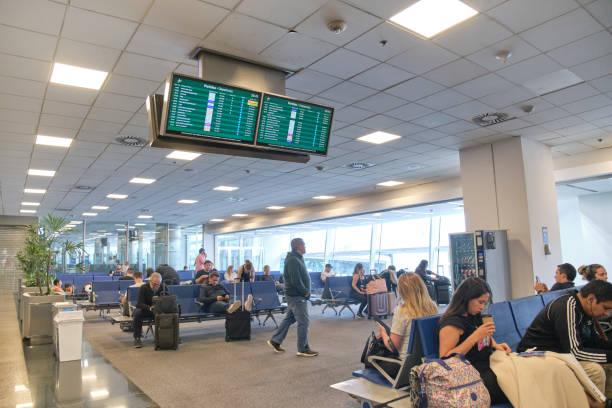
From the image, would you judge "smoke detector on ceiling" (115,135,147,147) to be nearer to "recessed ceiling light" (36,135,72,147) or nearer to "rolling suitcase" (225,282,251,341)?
"recessed ceiling light" (36,135,72,147)

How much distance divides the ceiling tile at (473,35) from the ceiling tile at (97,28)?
9.76ft

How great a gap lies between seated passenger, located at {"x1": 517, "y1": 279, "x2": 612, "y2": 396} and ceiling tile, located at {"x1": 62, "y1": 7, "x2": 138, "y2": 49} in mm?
4247

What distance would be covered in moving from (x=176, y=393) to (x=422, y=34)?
175 inches

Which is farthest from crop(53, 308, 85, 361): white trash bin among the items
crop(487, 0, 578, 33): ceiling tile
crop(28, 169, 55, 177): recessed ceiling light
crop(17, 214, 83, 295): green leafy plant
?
crop(487, 0, 578, 33): ceiling tile

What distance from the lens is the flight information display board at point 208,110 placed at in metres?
3.94

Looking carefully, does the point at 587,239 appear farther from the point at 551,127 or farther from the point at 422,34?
the point at 422,34

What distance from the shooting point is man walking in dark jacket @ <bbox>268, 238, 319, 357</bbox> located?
615 cm

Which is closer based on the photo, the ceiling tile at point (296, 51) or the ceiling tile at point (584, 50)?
the ceiling tile at point (296, 51)

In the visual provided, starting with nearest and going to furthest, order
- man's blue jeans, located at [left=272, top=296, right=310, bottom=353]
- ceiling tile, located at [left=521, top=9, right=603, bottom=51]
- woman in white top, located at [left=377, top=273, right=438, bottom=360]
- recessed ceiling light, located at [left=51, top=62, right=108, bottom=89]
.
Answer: woman in white top, located at [left=377, top=273, right=438, bottom=360]
ceiling tile, located at [left=521, top=9, right=603, bottom=51]
recessed ceiling light, located at [left=51, top=62, right=108, bottom=89]
man's blue jeans, located at [left=272, top=296, right=310, bottom=353]

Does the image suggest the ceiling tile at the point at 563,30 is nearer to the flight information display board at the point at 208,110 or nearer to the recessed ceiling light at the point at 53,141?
the flight information display board at the point at 208,110

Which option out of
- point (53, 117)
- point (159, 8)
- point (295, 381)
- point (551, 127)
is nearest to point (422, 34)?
point (159, 8)

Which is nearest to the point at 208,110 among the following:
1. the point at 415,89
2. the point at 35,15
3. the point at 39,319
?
the point at 35,15

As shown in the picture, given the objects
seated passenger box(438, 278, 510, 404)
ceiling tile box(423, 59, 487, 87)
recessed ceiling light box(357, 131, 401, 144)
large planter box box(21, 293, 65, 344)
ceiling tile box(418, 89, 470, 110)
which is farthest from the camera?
recessed ceiling light box(357, 131, 401, 144)

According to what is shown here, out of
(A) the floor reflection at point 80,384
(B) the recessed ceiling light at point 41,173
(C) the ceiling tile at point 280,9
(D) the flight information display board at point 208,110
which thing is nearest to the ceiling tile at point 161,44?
(D) the flight information display board at point 208,110
